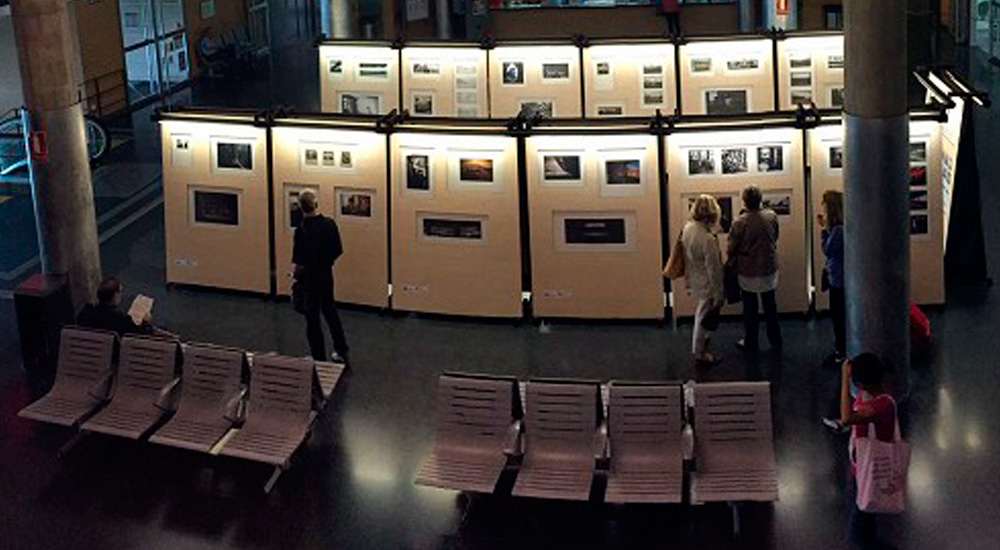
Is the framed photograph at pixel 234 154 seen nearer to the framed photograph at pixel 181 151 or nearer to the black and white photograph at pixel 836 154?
the framed photograph at pixel 181 151

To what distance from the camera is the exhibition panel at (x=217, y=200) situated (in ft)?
49.2

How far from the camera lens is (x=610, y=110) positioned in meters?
18.0

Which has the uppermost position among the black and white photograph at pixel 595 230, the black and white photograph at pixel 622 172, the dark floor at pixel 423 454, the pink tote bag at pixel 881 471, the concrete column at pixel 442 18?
the concrete column at pixel 442 18

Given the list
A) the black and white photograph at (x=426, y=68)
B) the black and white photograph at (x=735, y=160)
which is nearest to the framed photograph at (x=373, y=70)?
the black and white photograph at (x=426, y=68)

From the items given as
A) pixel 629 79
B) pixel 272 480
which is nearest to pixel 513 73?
pixel 629 79

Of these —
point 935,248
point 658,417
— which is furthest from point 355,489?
point 935,248

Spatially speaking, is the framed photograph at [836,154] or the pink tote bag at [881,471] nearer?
the pink tote bag at [881,471]

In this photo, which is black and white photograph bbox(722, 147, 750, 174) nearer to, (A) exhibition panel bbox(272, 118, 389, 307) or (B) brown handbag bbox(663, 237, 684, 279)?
(B) brown handbag bbox(663, 237, 684, 279)

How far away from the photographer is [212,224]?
15375 mm

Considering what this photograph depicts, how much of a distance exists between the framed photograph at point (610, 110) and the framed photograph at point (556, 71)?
55cm

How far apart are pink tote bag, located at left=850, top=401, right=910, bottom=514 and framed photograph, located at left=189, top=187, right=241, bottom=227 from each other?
25.3 feet

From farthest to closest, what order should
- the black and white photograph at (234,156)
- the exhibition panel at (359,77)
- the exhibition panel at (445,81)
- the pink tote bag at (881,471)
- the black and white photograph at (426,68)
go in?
the exhibition panel at (359,77) < the black and white photograph at (426,68) < the exhibition panel at (445,81) < the black and white photograph at (234,156) < the pink tote bag at (881,471)

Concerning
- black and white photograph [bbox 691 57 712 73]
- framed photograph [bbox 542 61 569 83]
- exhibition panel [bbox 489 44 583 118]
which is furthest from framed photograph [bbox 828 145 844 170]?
framed photograph [bbox 542 61 569 83]

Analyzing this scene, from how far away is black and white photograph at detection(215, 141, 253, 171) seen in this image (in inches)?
590
